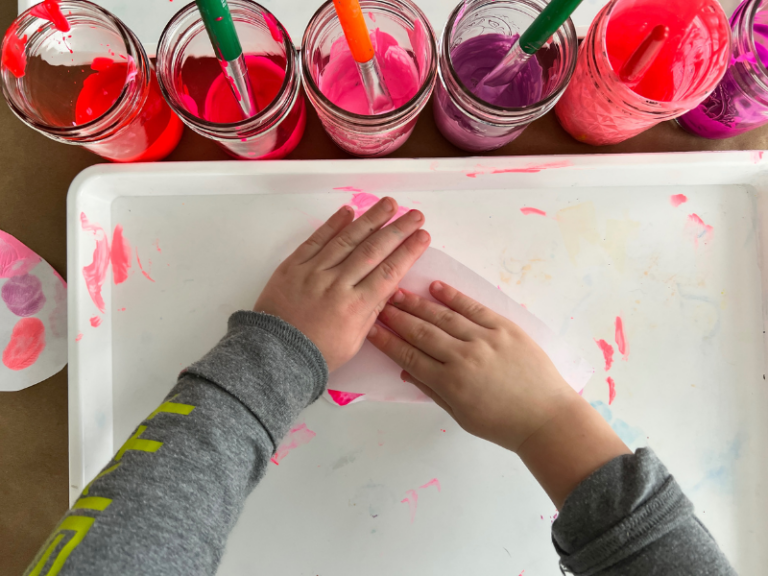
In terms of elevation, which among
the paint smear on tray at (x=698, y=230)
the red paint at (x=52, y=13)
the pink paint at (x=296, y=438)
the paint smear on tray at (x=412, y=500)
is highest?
the red paint at (x=52, y=13)

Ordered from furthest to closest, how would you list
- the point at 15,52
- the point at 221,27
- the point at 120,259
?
the point at 120,259, the point at 15,52, the point at 221,27

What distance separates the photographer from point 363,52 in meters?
0.36

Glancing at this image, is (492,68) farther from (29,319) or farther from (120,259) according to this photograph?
(29,319)

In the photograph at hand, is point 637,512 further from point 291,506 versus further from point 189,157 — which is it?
point 189,157

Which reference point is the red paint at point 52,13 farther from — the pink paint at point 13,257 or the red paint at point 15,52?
the pink paint at point 13,257

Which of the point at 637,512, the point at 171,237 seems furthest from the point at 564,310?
the point at 171,237

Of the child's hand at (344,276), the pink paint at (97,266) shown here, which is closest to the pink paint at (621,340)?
the child's hand at (344,276)

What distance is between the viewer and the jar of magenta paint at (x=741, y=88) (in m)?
0.42

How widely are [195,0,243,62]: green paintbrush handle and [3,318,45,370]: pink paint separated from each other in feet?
1.35

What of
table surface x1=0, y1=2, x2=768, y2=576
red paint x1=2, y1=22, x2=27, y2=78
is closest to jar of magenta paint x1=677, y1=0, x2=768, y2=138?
table surface x1=0, y1=2, x2=768, y2=576

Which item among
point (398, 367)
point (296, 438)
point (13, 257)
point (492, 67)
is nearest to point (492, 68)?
point (492, 67)

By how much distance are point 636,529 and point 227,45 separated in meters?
0.50

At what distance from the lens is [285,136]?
1.59 feet

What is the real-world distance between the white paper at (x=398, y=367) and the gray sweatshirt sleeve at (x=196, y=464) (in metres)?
0.04
